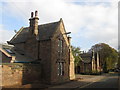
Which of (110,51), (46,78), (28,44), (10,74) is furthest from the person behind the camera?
(110,51)

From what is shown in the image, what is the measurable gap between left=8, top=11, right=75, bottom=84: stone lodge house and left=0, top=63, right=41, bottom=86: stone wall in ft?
5.43

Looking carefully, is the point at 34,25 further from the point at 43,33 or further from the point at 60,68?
the point at 60,68

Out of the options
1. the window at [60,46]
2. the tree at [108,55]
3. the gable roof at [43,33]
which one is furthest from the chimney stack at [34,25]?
the tree at [108,55]

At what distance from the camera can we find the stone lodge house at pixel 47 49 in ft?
78.6

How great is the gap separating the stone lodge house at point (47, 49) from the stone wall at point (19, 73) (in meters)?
1.66

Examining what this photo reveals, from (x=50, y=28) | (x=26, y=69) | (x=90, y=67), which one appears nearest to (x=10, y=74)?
(x=26, y=69)

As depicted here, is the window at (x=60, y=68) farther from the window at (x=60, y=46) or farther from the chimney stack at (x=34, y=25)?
the chimney stack at (x=34, y=25)

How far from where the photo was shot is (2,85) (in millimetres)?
16562

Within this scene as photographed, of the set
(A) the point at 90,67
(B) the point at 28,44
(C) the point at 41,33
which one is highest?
(C) the point at 41,33

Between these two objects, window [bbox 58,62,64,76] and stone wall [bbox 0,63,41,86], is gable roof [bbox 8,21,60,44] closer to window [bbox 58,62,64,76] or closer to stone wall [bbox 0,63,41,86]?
stone wall [bbox 0,63,41,86]

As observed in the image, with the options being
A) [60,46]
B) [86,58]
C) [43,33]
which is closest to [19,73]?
[43,33]

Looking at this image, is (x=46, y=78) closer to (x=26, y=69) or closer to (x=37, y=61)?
(x=37, y=61)

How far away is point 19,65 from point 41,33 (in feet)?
28.6

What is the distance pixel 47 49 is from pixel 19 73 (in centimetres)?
643
